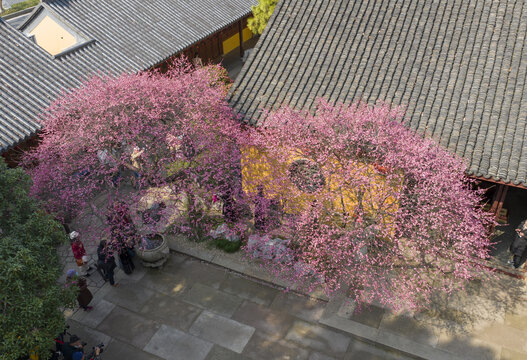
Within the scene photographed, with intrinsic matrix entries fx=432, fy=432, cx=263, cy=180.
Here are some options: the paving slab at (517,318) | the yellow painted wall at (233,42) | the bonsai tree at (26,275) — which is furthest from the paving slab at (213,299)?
the yellow painted wall at (233,42)

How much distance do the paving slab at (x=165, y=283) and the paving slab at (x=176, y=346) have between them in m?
1.47

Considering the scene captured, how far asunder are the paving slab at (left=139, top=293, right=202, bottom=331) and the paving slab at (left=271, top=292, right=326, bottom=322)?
8.18ft

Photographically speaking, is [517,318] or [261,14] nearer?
[517,318]

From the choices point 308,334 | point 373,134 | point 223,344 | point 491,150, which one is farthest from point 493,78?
point 223,344

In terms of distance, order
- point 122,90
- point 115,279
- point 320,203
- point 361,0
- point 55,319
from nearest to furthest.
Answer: point 55,319, point 320,203, point 122,90, point 115,279, point 361,0

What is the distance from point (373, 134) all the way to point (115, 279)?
374 inches

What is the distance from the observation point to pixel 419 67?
1433 centimetres

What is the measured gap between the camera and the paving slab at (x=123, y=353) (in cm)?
1202

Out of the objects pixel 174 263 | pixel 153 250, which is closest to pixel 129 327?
pixel 153 250

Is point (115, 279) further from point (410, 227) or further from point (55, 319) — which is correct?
point (410, 227)

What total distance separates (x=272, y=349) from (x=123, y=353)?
4.19m

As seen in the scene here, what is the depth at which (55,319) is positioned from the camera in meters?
9.34

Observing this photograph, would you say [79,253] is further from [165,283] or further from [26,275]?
[26,275]

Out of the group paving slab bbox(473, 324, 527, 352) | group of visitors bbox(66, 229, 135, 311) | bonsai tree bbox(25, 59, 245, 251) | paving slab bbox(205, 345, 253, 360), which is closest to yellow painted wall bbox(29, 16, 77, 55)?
bonsai tree bbox(25, 59, 245, 251)
